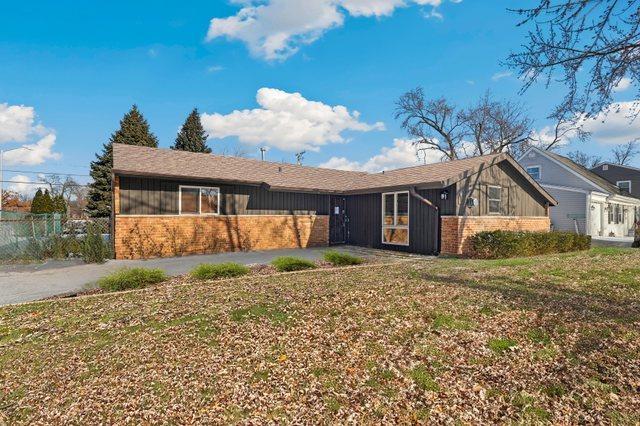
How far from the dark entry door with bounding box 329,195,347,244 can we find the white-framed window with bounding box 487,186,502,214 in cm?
618

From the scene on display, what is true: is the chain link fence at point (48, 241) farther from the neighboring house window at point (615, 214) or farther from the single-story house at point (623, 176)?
the single-story house at point (623, 176)

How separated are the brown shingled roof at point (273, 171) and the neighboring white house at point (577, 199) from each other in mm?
7378

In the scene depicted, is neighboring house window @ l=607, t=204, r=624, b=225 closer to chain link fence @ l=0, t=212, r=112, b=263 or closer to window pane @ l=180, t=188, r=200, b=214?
window pane @ l=180, t=188, r=200, b=214

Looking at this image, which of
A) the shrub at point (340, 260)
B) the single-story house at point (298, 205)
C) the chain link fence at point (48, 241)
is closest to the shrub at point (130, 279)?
the shrub at point (340, 260)

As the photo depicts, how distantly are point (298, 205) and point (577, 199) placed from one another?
58.5 ft

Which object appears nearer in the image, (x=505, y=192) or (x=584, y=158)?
(x=505, y=192)

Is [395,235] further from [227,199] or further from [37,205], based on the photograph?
[37,205]

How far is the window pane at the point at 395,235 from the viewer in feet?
44.9

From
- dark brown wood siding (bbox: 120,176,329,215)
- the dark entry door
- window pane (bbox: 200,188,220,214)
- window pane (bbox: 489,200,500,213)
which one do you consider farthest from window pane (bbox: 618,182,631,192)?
window pane (bbox: 200,188,220,214)

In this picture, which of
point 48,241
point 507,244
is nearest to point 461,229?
point 507,244

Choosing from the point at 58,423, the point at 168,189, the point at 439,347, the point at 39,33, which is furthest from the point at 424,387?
the point at 39,33

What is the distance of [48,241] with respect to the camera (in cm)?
1128

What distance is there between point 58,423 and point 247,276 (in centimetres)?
522

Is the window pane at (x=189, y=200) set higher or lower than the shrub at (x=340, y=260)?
higher
